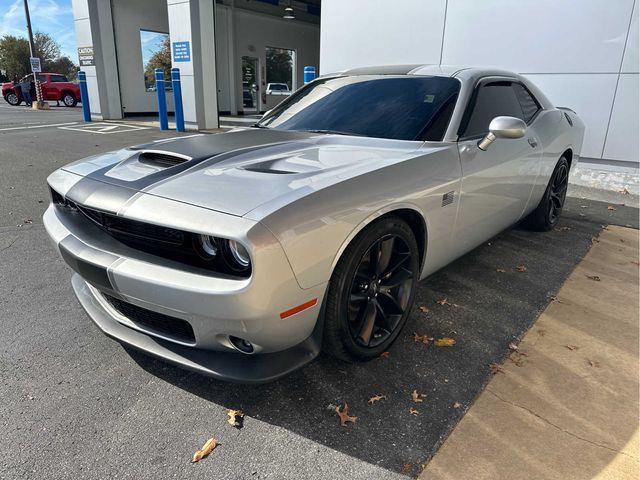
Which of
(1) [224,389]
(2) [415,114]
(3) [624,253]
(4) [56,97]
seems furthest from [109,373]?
(4) [56,97]

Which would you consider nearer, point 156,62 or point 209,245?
point 209,245

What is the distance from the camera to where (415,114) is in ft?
9.57

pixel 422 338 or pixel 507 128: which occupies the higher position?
pixel 507 128

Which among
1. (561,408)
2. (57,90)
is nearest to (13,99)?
(57,90)

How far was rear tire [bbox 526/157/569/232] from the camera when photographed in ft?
14.6

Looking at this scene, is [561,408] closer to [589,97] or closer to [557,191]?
[557,191]

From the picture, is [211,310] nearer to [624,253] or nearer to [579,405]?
[579,405]

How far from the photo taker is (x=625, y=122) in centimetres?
668

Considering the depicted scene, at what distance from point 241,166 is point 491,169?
176cm

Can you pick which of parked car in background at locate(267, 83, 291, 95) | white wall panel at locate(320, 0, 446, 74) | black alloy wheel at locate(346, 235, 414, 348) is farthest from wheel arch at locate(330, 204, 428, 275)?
parked car in background at locate(267, 83, 291, 95)

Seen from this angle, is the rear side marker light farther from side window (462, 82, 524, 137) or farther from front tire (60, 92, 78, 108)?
front tire (60, 92, 78, 108)

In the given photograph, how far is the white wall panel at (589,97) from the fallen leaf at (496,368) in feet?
19.6

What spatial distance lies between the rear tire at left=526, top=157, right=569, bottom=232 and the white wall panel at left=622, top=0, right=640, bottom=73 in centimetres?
300

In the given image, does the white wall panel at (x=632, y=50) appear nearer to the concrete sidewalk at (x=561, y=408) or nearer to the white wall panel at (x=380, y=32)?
the white wall panel at (x=380, y=32)
